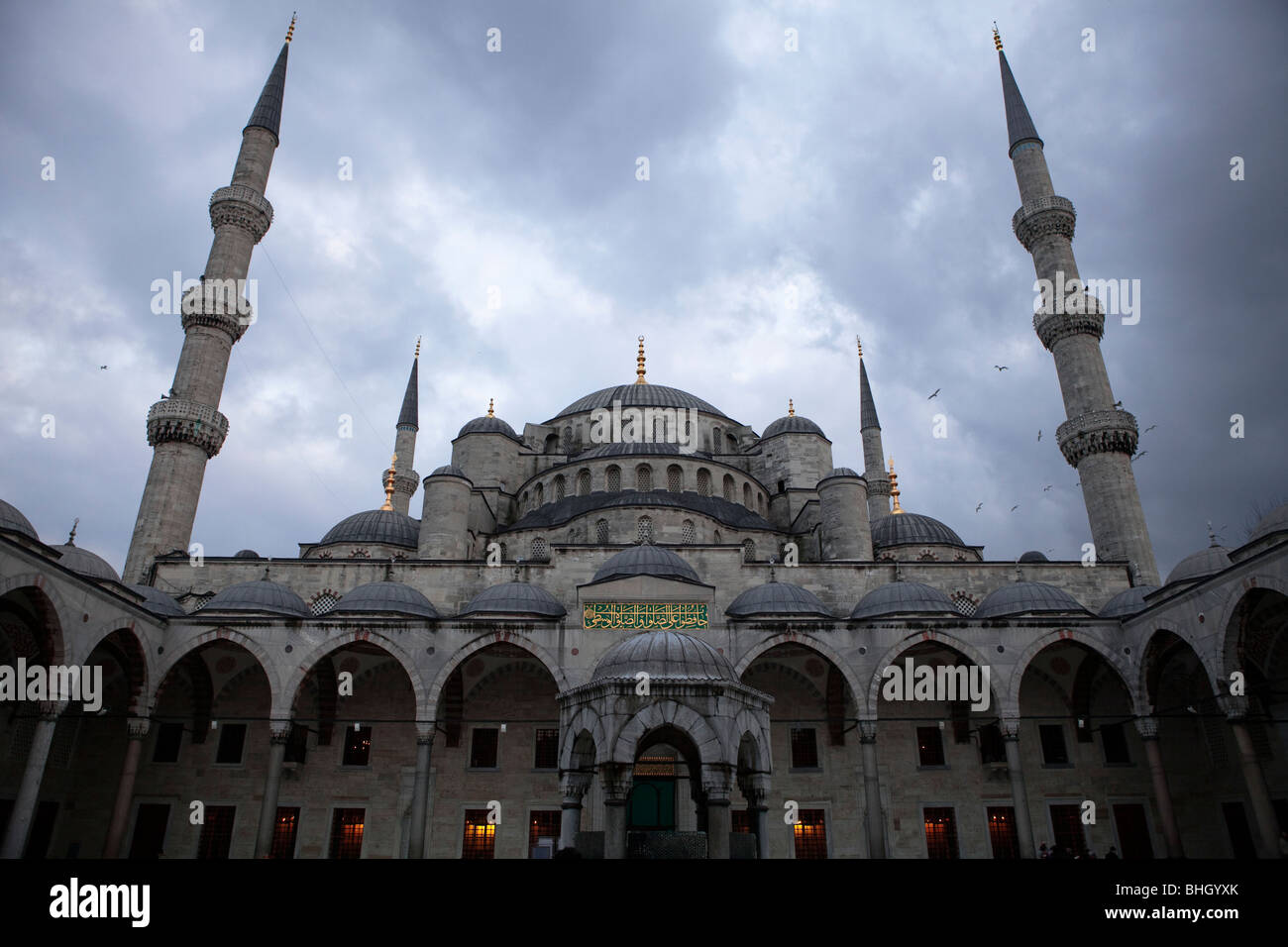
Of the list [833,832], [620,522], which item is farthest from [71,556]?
[833,832]

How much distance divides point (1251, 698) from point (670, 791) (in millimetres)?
10271

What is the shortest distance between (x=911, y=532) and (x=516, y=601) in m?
12.7

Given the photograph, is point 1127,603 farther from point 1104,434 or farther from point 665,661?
point 665,661

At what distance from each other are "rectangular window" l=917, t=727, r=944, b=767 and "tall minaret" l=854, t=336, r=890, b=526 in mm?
9697

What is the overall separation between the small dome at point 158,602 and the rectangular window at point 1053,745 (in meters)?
18.1

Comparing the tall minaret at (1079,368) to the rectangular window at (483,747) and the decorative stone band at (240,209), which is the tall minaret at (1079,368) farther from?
the decorative stone band at (240,209)

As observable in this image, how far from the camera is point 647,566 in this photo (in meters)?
16.8

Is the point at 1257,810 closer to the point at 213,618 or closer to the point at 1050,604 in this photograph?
the point at 1050,604

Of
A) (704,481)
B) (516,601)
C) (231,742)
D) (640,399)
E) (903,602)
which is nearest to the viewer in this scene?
(903,602)

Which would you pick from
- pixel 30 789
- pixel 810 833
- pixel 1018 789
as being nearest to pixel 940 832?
pixel 810 833

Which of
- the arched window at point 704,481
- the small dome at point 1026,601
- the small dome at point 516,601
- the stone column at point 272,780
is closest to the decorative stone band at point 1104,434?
the small dome at point 1026,601

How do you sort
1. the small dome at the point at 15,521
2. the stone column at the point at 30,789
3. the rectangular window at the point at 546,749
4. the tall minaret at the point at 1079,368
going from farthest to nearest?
the tall minaret at the point at 1079,368, the rectangular window at the point at 546,749, the small dome at the point at 15,521, the stone column at the point at 30,789

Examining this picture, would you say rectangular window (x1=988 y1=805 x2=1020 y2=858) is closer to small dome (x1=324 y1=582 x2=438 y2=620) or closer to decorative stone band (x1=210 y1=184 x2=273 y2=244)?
small dome (x1=324 y1=582 x2=438 y2=620)

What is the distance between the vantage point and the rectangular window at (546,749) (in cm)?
1714
